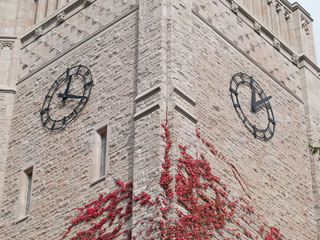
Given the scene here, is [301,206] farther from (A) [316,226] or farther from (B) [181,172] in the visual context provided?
(B) [181,172]

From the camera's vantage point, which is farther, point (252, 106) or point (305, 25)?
point (305, 25)

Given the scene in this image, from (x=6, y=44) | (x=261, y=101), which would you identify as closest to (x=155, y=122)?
(x=261, y=101)

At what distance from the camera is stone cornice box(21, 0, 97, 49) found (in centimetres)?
2712

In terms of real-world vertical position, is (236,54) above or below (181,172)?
above

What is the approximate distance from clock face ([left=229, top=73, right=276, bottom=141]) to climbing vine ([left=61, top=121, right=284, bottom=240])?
2.24 metres

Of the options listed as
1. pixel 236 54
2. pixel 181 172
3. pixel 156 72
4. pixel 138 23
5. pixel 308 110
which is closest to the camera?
pixel 181 172

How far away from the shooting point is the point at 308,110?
28031 millimetres

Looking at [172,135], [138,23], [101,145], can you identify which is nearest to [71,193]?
[101,145]

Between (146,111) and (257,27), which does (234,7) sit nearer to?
(257,27)

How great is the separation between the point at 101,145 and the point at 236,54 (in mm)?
5600

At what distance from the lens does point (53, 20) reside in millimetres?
27781

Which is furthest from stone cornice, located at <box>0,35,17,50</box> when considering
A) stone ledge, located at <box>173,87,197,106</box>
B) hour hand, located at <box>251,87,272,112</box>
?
stone ledge, located at <box>173,87,197,106</box>

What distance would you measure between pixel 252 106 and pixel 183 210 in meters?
6.36

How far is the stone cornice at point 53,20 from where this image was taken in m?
27.1
